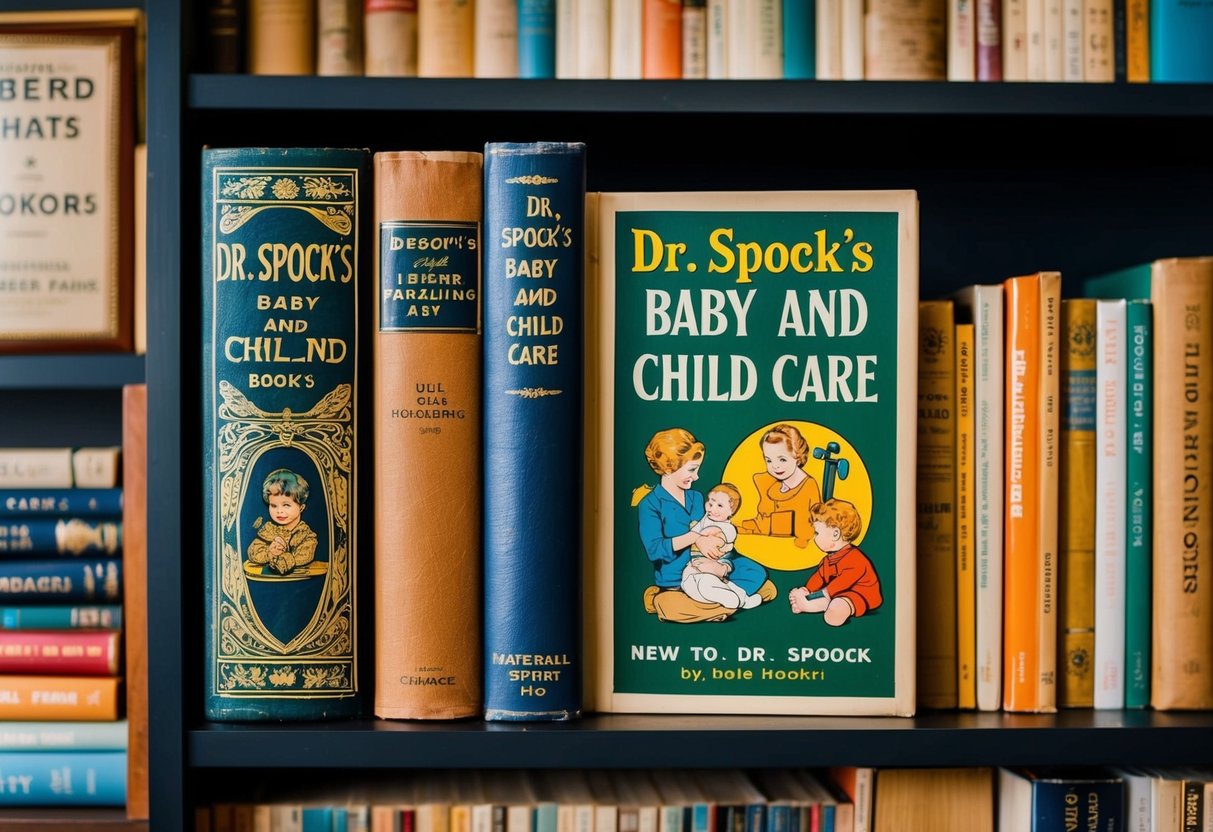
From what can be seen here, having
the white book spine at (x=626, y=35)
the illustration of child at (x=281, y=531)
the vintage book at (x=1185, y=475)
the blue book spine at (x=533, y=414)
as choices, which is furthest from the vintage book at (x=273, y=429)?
the vintage book at (x=1185, y=475)

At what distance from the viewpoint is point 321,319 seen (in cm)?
72

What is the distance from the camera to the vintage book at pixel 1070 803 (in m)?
0.73

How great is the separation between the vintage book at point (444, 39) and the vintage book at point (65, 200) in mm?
252

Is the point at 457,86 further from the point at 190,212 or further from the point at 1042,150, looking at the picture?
the point at 1042,150

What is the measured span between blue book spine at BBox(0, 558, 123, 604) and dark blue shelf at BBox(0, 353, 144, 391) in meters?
0.14

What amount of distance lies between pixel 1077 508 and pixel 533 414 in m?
0.38

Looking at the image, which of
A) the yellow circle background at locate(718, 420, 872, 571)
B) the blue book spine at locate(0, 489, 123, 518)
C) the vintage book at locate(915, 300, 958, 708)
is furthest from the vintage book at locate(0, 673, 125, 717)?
the vintage book at locate(915, 300, 958, 708)

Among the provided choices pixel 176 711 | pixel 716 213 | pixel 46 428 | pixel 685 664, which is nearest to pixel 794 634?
pixel 685 664

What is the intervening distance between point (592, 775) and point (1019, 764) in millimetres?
303

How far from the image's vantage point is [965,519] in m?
0.76

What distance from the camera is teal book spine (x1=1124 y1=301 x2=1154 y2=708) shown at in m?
0.76

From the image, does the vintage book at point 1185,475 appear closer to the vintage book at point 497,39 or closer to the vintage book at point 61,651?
the vintage book at point 497,39

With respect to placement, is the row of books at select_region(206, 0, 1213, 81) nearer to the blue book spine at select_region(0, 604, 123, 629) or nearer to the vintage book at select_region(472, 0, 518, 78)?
the vintage book at select_region(472, 0, 518, 78)

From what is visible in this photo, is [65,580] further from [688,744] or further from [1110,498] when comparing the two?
[1110,498]
